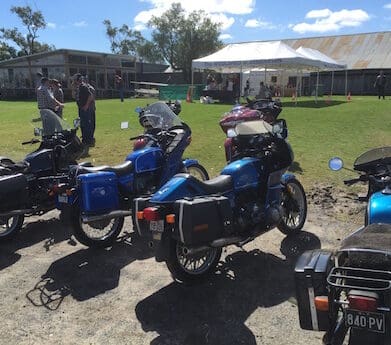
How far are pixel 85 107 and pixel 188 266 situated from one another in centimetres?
828

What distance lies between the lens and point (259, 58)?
24.7 metres

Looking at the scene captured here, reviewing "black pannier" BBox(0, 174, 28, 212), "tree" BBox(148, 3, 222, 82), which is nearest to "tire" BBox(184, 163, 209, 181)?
"black pannier" BBox(0, 174, 28, 212)

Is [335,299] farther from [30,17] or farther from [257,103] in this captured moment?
[30,17]

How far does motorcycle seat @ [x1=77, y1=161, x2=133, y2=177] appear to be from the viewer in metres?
5.28

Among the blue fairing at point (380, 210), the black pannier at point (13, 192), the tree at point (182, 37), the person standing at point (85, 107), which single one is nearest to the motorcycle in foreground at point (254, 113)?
the black pannier at point (13, 192)

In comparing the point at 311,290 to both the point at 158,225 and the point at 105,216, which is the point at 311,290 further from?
the point at 105,216

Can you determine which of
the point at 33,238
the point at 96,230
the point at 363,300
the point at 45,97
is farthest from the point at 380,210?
the point at 45,97

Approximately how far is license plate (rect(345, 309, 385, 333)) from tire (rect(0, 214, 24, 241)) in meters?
4.57

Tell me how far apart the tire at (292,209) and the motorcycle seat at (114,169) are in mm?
1853

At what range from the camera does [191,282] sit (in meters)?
4.32

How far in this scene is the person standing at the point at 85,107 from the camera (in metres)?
11.8

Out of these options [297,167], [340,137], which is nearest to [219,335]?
[297,167]

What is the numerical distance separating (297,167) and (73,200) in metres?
4.88

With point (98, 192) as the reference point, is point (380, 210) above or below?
above
